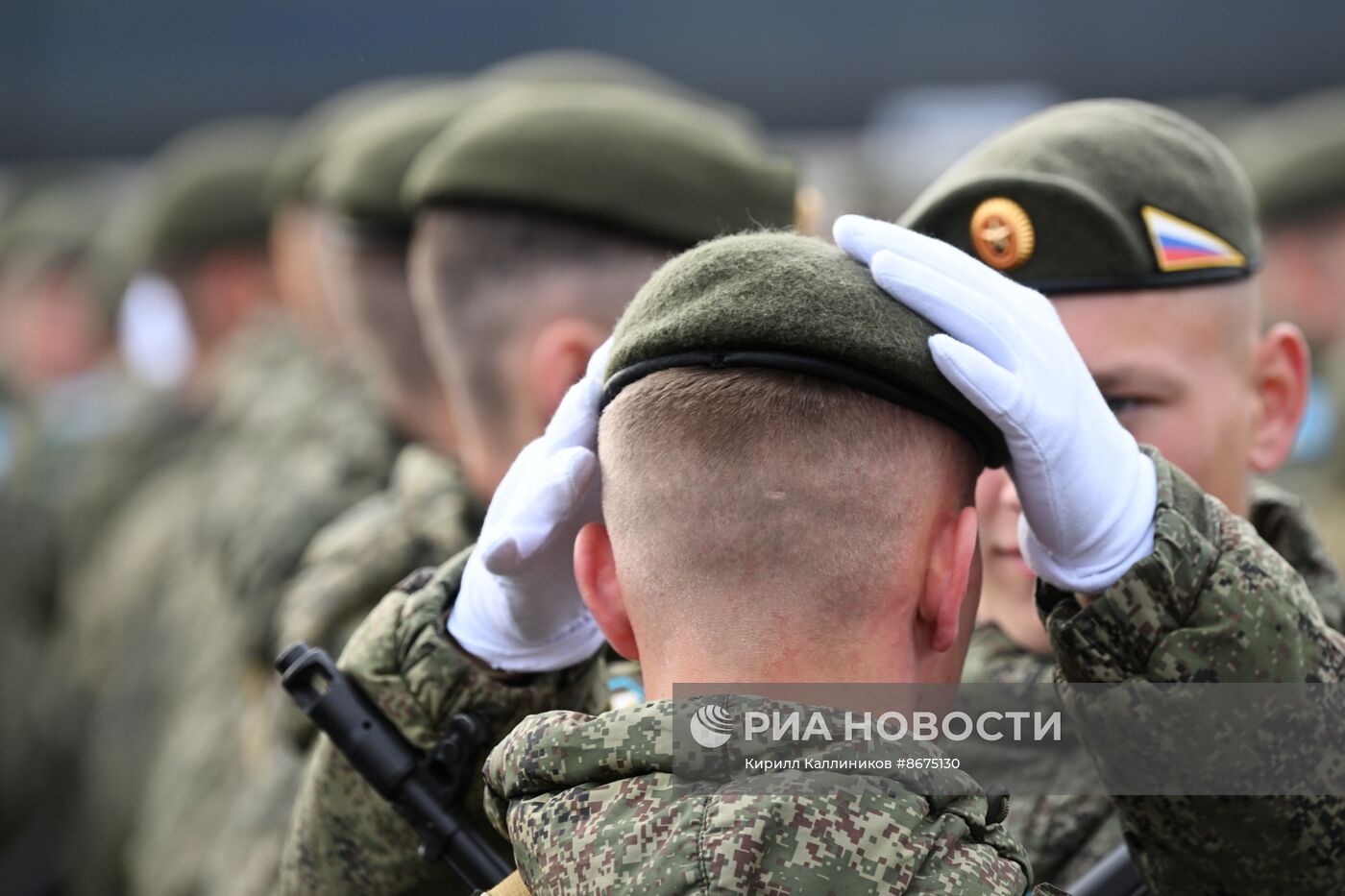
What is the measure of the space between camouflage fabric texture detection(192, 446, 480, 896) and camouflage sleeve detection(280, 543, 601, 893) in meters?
0.94

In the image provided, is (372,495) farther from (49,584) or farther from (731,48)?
(731,48)

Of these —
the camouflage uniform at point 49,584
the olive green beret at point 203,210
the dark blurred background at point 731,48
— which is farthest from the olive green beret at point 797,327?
the dark blurred background at point 731,48

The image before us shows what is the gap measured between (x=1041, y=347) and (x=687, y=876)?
610 mm

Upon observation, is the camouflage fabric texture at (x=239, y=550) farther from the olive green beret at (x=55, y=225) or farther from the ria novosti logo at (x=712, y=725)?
the olive green beret at (x=55, y=225)

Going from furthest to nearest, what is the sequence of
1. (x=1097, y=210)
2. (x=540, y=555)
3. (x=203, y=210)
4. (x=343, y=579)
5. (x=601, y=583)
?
1. (x=203, y=210)
2. (x=343, y=579)
3. (x=1097, y=210)
4. (x=540, y=555)
5. (x=601, y=583)

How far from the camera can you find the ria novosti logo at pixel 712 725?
1577 mm

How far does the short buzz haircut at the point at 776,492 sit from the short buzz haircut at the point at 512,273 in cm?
146

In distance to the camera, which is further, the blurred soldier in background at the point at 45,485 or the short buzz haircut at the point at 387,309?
the blurred soldier in background at the point at 45,485

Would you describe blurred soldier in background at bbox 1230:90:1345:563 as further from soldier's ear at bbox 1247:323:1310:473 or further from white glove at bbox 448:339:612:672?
white glove at bbox 448:339:612:672

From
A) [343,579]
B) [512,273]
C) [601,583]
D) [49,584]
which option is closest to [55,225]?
[49,584]

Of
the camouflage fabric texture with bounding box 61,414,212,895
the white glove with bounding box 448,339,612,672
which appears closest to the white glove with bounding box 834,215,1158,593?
the white glove with bounding box 448,339,612,672

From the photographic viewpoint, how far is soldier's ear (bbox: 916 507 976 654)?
1692 millimetres

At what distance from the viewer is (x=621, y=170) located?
3148 millimetres

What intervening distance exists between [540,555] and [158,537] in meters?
5.25
